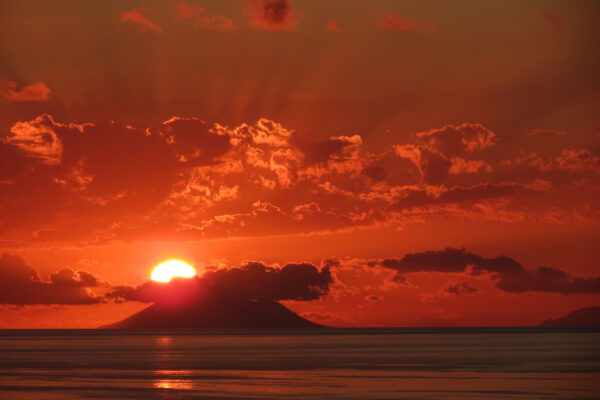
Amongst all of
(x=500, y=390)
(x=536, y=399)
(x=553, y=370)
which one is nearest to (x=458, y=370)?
(x=553, y=370)

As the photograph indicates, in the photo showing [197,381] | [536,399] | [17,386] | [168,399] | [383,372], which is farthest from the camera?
[383,372]

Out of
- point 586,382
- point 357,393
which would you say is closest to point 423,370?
point 586,382

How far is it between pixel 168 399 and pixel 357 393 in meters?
18.0

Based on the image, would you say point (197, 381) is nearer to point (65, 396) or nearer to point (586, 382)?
point (65, 396)

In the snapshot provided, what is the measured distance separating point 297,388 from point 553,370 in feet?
151

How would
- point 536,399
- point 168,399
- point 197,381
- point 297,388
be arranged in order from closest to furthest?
point 536,399 → point 168,399 → point 297,388 → point 197,381

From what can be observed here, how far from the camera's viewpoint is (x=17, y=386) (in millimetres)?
99000

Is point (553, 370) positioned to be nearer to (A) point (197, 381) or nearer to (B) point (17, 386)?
(A) point (197, 381)

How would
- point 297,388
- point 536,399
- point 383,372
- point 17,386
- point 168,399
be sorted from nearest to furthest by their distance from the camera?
1. point 536,399
2. point 168,399
3. point 297,388
4. point 17,386
5. point 383,372

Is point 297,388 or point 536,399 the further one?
point 297,388

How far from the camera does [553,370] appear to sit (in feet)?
401

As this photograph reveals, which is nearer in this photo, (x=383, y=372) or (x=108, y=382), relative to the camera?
(x=108, y=382)

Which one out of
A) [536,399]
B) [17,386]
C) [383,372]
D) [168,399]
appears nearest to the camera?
[536,399]

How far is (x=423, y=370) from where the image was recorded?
12344cm
